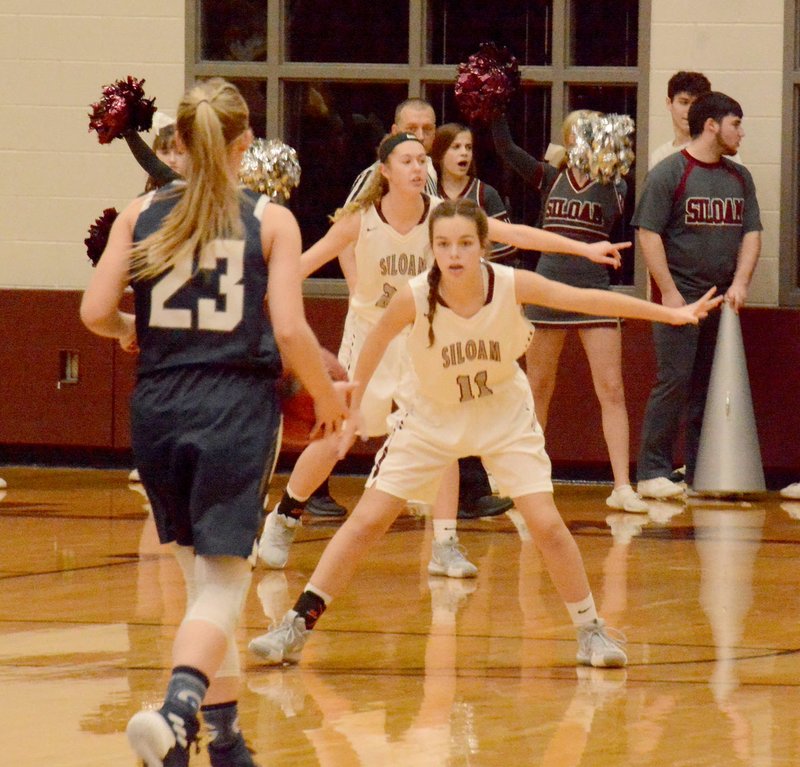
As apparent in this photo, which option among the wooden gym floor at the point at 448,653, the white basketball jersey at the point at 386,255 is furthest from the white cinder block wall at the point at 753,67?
the white basketball jersey at the point at 386,255

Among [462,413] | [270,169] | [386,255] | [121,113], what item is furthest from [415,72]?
[462,413]

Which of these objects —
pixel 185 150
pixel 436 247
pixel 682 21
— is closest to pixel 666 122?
pixel 682 21

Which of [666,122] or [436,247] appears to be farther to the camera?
[666,122]

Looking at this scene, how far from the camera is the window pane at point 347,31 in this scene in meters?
11.2

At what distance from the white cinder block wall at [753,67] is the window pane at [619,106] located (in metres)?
0.35

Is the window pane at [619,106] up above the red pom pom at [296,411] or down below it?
above

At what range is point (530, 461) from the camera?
18.6 ft

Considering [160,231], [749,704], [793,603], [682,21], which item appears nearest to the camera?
[160,231]

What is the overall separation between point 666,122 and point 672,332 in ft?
4.90

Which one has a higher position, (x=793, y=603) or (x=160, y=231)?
(x=160, y=231)

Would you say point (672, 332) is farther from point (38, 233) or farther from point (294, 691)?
point (294, 691)

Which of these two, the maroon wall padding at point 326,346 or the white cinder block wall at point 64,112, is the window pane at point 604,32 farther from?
the white cinder block wall at point 64,112

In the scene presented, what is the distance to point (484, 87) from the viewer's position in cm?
955

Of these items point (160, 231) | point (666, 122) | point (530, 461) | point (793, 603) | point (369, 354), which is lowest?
point (793, 603)
